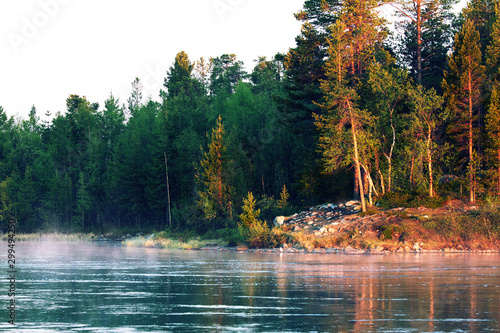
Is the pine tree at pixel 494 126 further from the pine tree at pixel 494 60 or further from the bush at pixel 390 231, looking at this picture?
the bush at pixel 390 231

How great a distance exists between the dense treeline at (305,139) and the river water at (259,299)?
76.0 feet

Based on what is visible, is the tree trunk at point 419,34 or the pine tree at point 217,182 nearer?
the pine tree at point 217,182

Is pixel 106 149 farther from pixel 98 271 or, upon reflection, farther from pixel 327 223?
pixel 98 271

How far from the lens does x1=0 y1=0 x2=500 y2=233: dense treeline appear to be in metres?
49.2

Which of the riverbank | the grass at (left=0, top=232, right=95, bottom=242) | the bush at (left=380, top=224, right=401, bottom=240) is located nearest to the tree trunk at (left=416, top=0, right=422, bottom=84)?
the riverbank

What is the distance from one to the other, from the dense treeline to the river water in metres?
23.2

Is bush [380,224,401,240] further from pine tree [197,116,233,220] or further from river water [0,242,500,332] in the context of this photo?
pine tree [197,116,233,220]

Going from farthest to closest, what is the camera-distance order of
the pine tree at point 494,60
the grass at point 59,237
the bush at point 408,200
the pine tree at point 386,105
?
the grass at point 59,237, the pine tree at point 386,105, the pine tree at point 494,60, the bush at point 408,200

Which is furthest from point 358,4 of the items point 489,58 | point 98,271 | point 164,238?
point 98,271

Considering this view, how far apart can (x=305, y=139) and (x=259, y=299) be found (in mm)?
53165

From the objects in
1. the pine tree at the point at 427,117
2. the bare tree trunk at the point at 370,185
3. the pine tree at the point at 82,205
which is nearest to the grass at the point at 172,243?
the bare tree trunk at the point at 370,185

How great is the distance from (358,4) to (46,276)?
A: 150ft

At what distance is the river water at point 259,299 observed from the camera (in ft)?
43.1

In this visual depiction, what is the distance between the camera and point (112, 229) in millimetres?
82938
